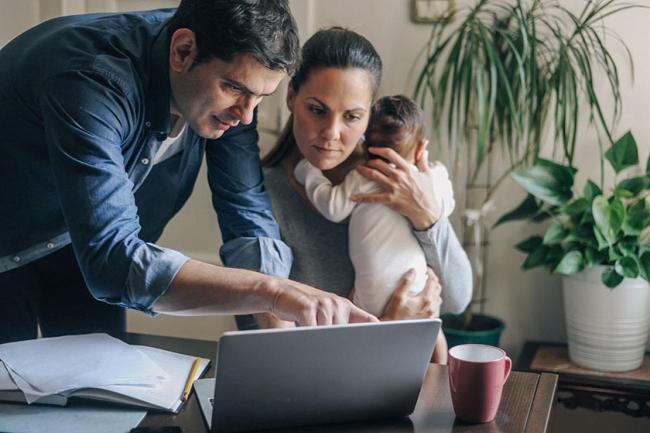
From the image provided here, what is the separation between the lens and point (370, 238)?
1837 mm

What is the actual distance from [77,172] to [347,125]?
2.27 feet

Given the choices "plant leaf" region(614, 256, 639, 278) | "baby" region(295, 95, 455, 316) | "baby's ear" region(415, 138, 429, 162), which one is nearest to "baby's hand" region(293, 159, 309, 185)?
"baby" region(295, 95, 455, 316)

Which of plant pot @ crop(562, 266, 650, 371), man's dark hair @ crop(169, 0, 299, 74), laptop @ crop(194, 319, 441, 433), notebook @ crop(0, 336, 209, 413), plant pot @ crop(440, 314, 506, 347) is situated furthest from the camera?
plant pot @ crop(440, 314, 506, 347)

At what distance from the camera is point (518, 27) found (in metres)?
2.42

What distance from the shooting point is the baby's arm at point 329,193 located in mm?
1848

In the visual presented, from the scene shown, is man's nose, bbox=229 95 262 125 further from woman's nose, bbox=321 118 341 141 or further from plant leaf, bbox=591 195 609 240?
plant leaf, bbox=591 195 609 240

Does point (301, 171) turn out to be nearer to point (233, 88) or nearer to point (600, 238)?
point (233, 88)

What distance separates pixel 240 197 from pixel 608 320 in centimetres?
121

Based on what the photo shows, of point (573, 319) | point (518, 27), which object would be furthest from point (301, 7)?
point (573, 319)

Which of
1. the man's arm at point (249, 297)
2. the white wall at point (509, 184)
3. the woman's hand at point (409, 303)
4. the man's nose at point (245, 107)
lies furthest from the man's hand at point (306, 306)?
the white wall at point (509, 184)

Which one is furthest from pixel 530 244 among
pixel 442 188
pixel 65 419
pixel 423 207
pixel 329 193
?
pixel 65 419

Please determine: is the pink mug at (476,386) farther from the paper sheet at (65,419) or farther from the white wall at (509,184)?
the white wall at (509,184)

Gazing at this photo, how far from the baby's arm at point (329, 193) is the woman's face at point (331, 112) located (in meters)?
0.05

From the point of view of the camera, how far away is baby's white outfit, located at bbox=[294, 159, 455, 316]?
1832mm
